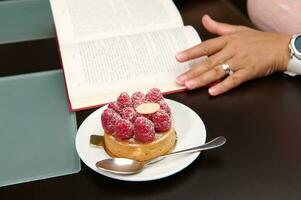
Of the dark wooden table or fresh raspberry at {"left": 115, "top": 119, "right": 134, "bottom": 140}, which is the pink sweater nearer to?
the dark wooden table

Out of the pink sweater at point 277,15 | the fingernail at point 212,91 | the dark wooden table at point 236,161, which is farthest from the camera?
the pink sweater at point 277,15

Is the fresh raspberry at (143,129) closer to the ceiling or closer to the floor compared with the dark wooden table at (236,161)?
closer to the ceiling

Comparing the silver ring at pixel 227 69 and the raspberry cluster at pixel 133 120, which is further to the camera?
the silver ring at pixel 227 69

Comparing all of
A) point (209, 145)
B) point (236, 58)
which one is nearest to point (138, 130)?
point (209, 145)

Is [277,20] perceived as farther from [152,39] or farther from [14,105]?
[14,105]

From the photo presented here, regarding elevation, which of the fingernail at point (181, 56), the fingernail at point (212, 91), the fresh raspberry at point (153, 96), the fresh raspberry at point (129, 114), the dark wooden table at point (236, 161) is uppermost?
the fingernail at point (181, 56)

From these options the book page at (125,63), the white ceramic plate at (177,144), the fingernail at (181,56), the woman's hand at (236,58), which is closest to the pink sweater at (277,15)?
the woman's hand at (236,58)

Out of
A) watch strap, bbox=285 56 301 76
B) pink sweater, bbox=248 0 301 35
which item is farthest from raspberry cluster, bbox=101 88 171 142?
pink sweater, bbox=248 0 301 35

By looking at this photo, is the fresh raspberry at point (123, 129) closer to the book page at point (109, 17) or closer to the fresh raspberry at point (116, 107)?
the fresh raspberry at point (116, 107)

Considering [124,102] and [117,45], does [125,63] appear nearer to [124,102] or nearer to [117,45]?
[117,45]
